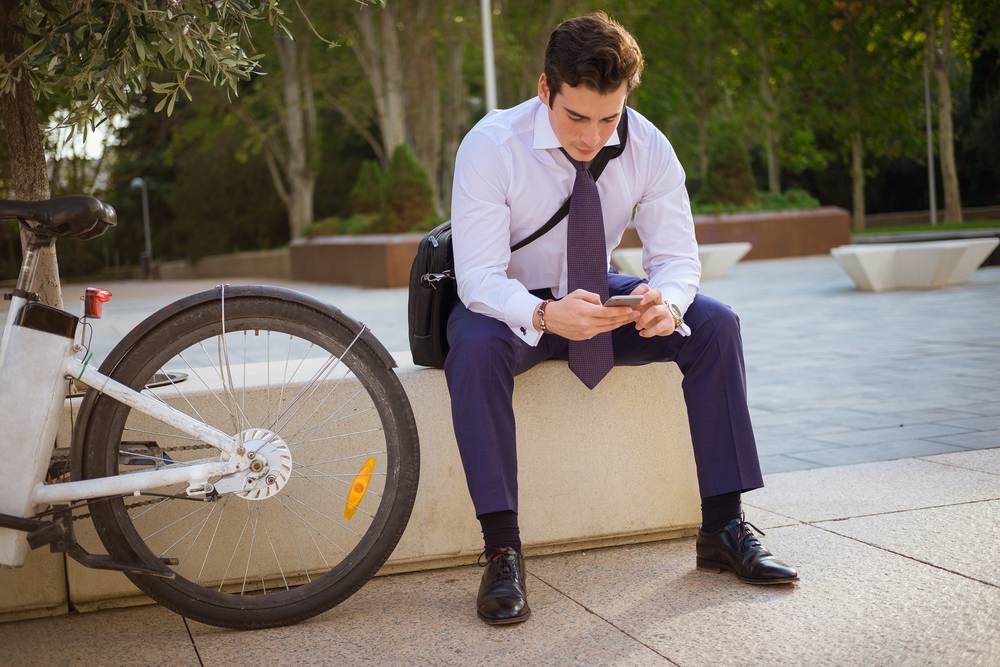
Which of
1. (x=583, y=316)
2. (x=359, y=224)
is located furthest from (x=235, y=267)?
(x=583, y=316)

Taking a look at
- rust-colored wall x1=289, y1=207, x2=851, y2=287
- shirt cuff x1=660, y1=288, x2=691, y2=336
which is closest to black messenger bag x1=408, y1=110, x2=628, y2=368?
shirt cuff x1=660, y1=288, x2=691, y2=336

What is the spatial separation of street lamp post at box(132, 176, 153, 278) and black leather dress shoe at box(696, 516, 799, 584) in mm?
52033

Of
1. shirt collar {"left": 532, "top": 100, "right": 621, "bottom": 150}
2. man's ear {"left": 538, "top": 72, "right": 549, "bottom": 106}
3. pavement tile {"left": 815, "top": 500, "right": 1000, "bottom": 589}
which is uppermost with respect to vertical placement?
man's ear {"left": 538, "top": 72, "right": 549, "bottom": 106}

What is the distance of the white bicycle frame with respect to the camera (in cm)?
289

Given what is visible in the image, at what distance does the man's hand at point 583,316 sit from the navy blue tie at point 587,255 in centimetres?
28

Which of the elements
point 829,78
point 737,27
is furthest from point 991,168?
point 737,27

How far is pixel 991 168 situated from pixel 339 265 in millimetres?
23826

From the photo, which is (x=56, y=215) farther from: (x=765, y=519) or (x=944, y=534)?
(x=944, y=534)

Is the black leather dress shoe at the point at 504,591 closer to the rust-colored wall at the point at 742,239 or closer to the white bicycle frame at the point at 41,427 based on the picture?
the white bicycle frame at the point at 41,427

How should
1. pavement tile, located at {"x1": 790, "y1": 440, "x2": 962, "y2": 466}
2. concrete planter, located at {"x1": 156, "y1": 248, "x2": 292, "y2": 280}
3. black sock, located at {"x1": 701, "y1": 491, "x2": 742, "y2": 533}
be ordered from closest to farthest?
1. black sock, located at {"x1": 701, "y1": 491, "x2": 742, "y2": 533}
2. pavement tile, located at {"x1": 790, "y1": 440, "x2": 962, "y2": 466}
3. concrete planter, located at {"x1": 156, "y1": 248, "x2": 292, "y2": 280}

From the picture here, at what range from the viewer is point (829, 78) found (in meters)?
Answer: 37.0

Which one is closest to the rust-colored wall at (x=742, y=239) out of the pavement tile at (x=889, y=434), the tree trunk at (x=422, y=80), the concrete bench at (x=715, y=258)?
the tree trunk at (x=422, y=80)

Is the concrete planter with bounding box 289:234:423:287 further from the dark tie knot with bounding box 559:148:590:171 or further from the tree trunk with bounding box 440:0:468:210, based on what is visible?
the dark tie knot with bounding box 559:148:590:171

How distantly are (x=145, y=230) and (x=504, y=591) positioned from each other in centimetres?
5667
